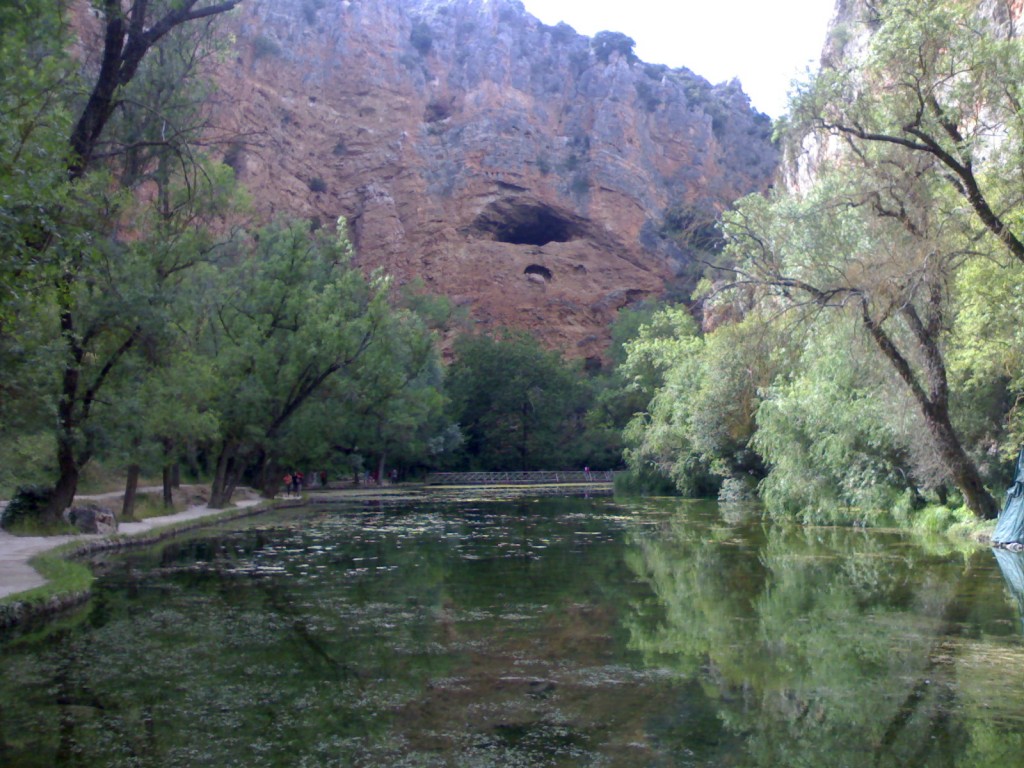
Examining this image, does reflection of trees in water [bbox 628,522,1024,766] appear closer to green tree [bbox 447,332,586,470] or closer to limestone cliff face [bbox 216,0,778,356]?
green tree [bbox 447,332,586,470]

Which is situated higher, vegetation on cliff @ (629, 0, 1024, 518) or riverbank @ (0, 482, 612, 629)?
vegetation on cliff @ (629, 0, 1024, 518)

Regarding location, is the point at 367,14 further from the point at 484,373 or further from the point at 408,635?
the point at 408,635

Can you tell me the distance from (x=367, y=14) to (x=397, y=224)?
1917 centimetres

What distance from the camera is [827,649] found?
9180 millimetres

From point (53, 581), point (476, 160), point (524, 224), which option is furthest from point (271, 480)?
point (524, 224)

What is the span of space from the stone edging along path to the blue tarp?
15971 mm

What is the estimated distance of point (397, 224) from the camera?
253 feet

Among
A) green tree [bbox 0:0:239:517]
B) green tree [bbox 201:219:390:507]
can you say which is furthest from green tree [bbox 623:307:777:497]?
green tree [bbox 0:0:239:517]

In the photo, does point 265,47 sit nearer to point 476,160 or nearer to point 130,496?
point 476,160

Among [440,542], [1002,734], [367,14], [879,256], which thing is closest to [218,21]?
[440,542]

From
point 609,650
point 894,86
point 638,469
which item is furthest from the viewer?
point 638,469

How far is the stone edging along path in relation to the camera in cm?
1098

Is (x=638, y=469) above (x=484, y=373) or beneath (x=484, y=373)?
beneath

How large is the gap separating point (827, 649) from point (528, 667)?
300 cm
